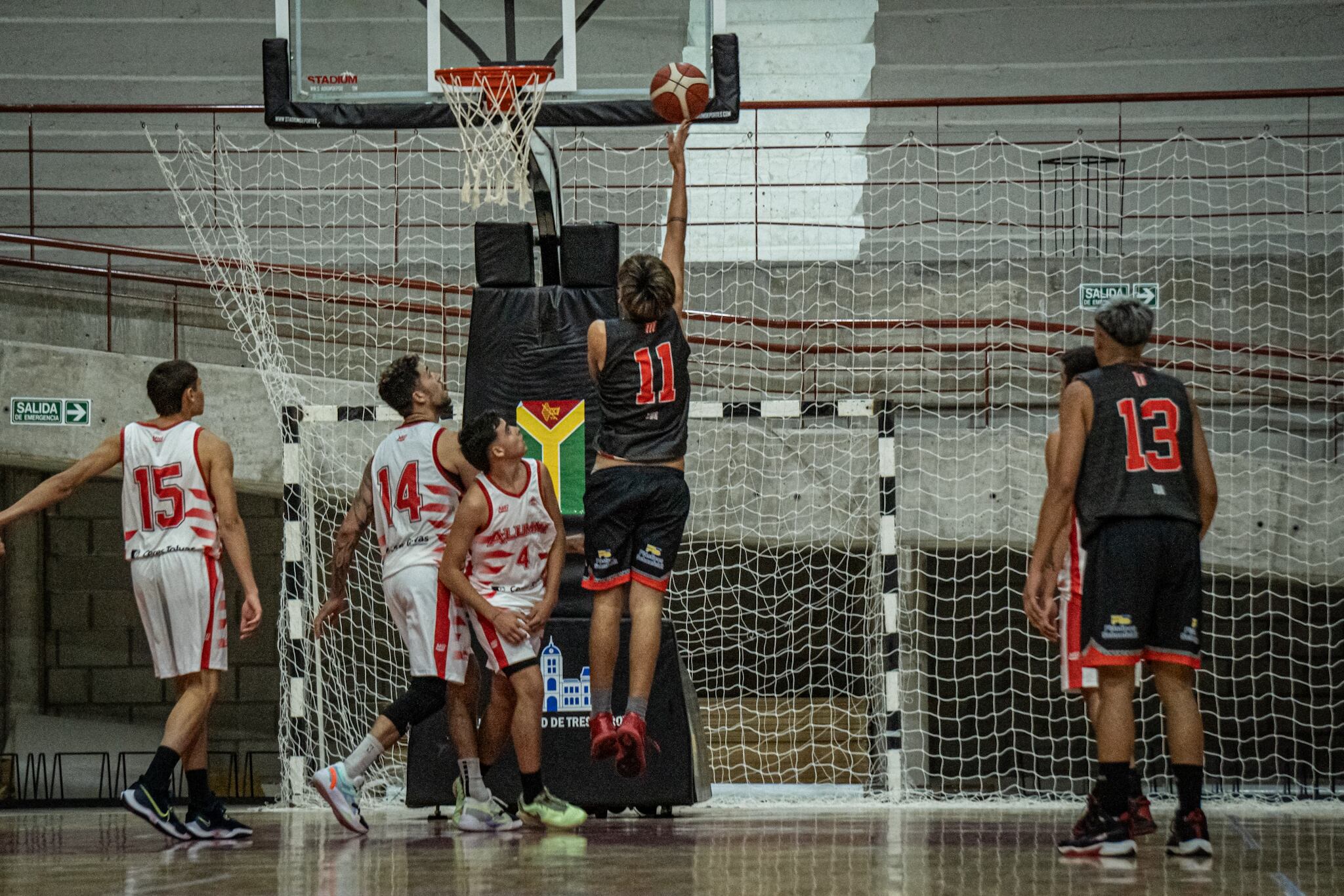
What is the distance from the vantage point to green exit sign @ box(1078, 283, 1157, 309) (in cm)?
1050

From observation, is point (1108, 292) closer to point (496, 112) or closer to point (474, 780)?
point (496, 112)

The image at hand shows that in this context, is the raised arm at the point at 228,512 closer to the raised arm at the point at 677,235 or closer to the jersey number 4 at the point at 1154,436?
the raised arm at the point at 677,235

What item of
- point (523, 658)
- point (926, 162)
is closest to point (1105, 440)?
point (523, 658)

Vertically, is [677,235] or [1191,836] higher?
[677,235]

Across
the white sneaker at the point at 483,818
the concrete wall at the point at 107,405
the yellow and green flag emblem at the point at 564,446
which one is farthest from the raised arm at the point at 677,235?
the concrete wall at the point at 107,405

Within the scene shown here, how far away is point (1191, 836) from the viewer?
4539 mm

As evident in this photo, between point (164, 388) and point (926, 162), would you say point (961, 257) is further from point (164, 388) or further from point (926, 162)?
point (164, 388)

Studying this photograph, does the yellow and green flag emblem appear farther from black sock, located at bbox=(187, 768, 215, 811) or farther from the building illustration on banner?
black sock, located at bbox=(187, 768, 215, 811)

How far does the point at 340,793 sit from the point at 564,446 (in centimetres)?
188

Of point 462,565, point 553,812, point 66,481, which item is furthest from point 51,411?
point 553,812

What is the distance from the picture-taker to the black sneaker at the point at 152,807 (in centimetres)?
514

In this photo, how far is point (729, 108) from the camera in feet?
22.9

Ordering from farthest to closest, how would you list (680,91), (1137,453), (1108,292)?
(1108,292) < (680,91) < (1137,453)

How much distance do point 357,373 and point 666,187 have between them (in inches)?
113
